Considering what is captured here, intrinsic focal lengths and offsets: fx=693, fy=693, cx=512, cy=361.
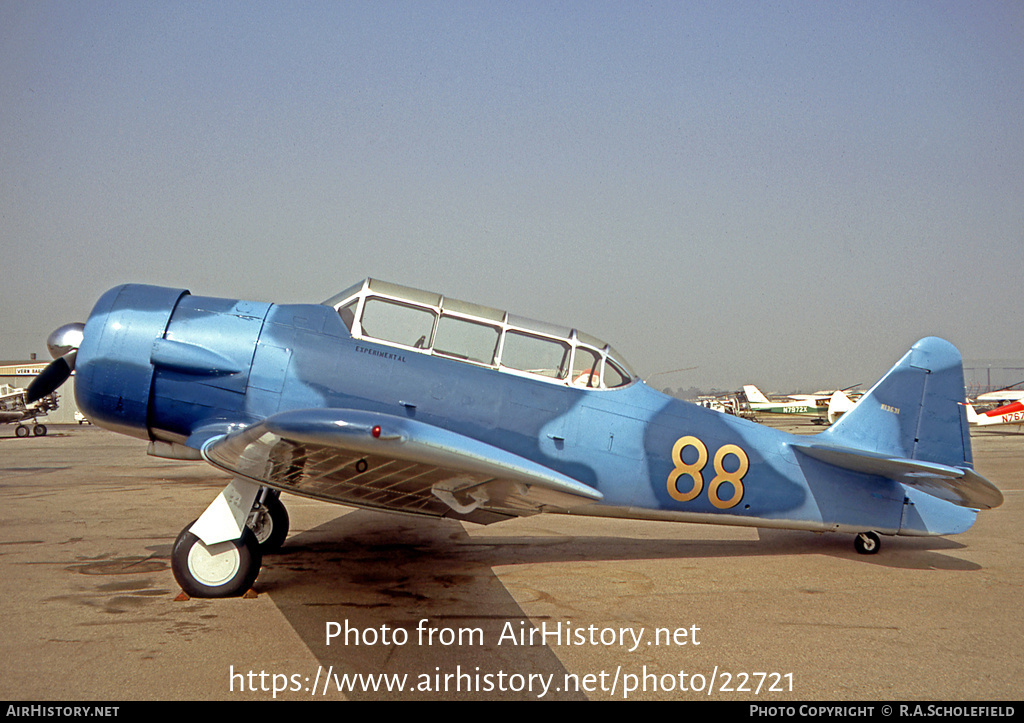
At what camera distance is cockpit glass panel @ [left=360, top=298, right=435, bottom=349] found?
19.9 feet

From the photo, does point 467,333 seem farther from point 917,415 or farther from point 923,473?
point 917,415

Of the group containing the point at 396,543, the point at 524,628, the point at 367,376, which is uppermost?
the point at 367,376

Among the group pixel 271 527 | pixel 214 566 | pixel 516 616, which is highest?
A: pixel 214 566

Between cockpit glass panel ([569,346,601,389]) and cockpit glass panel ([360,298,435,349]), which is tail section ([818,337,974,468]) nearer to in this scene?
cockpit glass panel ([569,346,601,389])

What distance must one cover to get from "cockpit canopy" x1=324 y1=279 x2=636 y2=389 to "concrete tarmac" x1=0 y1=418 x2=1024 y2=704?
194cm

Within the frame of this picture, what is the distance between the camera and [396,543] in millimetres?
7758

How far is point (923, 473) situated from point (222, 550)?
240 inches

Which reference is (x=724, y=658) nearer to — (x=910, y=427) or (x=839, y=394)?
(x=910, y=427)

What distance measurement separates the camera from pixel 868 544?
7418mm

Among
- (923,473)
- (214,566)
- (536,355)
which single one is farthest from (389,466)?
(923,473)

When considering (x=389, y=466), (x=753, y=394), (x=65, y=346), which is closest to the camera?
(x=389, y=466)

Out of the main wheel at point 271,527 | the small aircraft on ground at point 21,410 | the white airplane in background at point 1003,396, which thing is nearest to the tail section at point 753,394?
the white airplane in background at point 1003,396
